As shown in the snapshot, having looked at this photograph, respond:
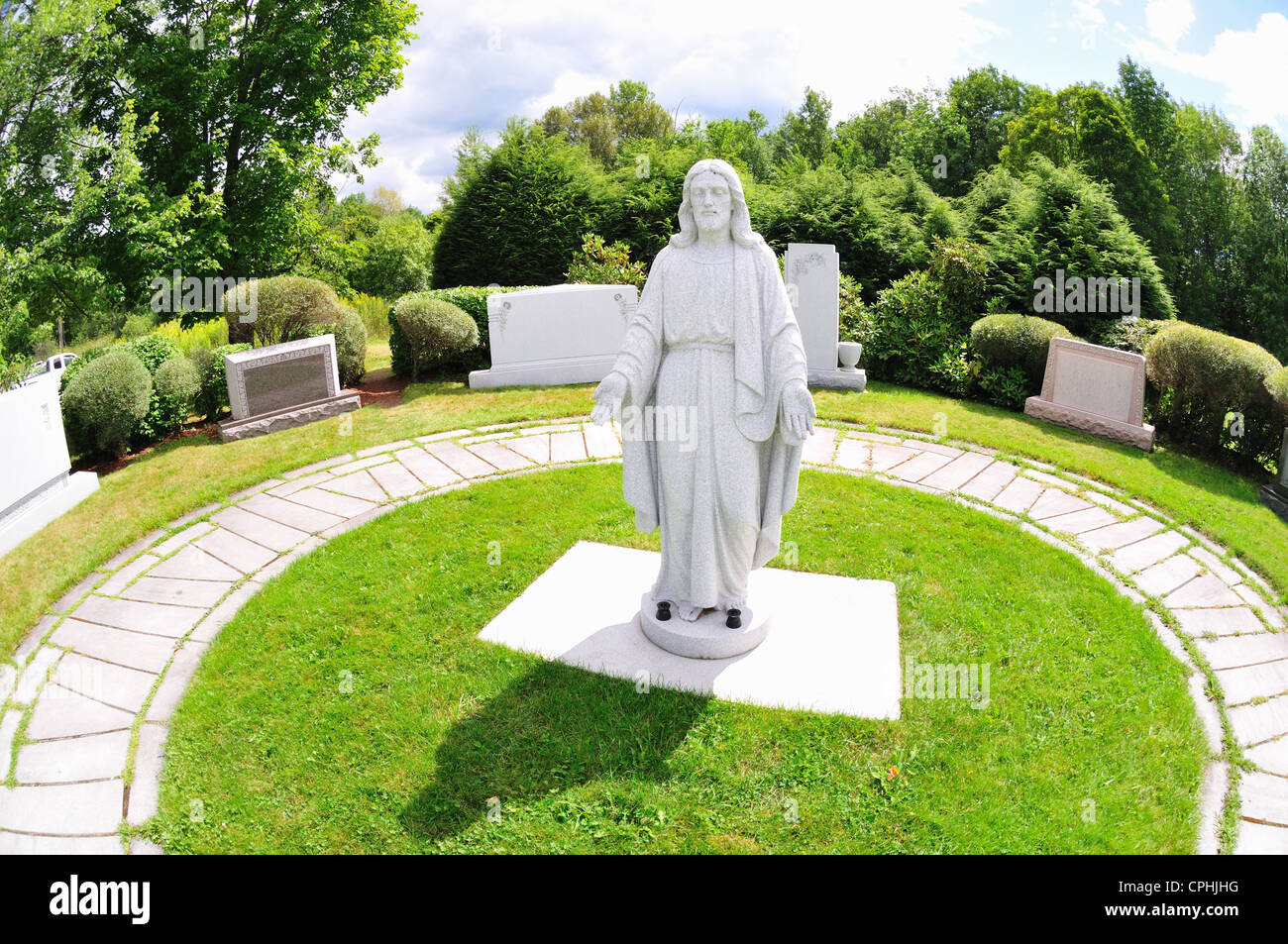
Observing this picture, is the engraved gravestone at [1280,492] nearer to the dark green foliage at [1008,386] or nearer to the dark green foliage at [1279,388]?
the dark green foliage at [1279,388]

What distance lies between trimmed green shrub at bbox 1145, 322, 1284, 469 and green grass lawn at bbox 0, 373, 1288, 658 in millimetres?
661

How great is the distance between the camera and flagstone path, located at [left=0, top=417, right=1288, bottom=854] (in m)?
4.43

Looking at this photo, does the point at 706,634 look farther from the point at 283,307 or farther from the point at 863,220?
the point at 863,220

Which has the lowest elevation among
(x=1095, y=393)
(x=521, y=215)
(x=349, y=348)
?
(x=1095, y=393)

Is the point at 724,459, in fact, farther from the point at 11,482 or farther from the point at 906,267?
the point at 906,267

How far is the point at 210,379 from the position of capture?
10875 mm

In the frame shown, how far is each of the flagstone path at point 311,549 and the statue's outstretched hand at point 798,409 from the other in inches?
113

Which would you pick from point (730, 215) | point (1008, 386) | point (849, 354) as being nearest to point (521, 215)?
point (849, 354)

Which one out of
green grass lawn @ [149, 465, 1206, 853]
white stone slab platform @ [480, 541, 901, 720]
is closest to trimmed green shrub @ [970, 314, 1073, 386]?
green grass lawn @ [149, 465, 1206, 853]

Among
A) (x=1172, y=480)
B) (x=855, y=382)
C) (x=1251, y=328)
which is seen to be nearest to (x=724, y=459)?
(x=1172, y=480)

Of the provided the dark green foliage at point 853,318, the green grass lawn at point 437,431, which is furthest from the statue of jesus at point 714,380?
the dark green foliage at point 853,318

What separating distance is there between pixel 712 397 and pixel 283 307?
9.35m

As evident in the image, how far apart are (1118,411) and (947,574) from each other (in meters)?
5.38

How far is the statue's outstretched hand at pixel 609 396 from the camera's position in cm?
480
